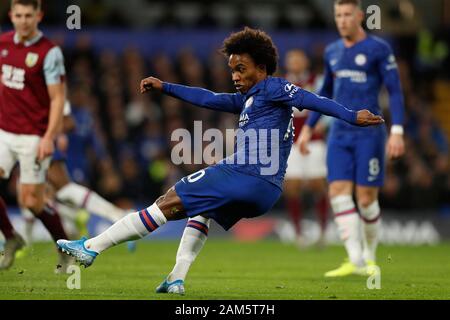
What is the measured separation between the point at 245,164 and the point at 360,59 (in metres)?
2.95

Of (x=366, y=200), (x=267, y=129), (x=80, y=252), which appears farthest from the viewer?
(x=366, y=200)

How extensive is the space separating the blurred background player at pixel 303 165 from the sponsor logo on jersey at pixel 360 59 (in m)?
3.86

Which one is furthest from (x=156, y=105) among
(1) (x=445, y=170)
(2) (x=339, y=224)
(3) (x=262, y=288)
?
(3) (x=262, y=288)

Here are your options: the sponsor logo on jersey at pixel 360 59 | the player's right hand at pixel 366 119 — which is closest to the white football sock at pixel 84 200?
the sponsor logo on jersey at pixel 360 59

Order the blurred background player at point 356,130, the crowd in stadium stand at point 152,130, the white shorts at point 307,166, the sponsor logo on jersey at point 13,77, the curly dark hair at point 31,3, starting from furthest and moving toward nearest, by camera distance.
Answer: the crowd in stadium stand at point 152,130
the white shorts at point 307,166
the blurred background player at point 356,130
the sponsor logo on jersey at point 13,77
the curly dark hair at point 31,3

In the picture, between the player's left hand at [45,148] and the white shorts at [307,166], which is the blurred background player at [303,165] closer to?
the white shorts at [307,166]

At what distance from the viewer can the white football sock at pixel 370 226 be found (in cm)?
1008

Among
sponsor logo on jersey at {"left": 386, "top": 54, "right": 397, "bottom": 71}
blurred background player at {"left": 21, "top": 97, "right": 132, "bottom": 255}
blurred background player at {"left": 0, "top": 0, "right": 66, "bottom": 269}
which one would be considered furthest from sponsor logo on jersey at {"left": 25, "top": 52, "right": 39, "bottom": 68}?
sponsor logo on jersey at {"left": 386, "top": 54, "right": 397, "bottom": 71}

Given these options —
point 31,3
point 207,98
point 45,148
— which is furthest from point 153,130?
point 207,98

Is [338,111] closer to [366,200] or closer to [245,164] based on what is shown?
[245,164]

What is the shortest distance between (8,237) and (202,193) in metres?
2.96

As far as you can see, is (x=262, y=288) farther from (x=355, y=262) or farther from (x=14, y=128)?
(x=14, y=128)

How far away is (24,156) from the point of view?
30.4 feet

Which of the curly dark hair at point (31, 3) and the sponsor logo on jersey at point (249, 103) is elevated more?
the curly dark hair at point (31, 3)
